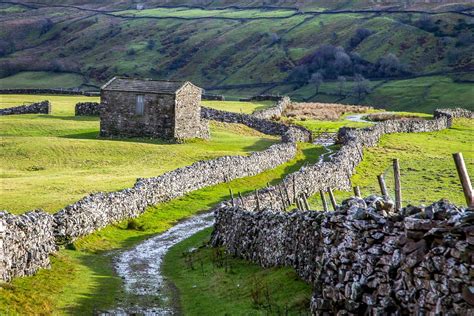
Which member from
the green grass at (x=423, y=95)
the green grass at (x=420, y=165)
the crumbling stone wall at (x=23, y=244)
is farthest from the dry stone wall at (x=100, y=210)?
the green grass at (x=423, y=95)

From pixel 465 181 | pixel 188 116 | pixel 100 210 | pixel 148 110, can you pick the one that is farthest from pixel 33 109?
pixel 465 181

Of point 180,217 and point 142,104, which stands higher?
point 142,104

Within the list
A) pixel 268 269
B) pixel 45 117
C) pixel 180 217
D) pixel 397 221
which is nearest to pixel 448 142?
pixel 45 117

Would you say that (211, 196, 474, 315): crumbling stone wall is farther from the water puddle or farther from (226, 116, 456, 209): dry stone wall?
(226, 116, 456, 209): dry stone wall

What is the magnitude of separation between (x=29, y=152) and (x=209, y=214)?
22168mm

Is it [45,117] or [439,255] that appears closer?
[439,255]

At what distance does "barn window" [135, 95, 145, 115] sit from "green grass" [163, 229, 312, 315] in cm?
4308

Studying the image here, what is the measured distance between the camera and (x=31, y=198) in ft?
146

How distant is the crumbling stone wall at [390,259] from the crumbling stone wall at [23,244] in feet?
32.1

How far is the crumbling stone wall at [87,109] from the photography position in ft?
306

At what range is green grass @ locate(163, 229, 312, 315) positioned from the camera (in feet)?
81.1

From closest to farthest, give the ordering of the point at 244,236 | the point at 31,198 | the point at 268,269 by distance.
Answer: the point at 268,269 < the point at 244,236 < the point at 31,198

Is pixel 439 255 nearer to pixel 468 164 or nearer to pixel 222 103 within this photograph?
pixel 468 164

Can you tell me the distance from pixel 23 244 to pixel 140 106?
5082cm
